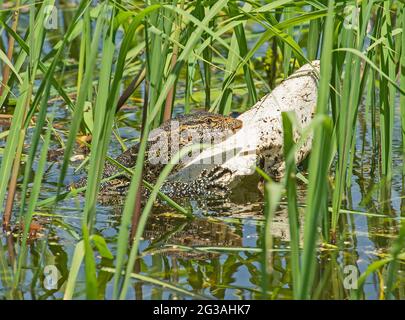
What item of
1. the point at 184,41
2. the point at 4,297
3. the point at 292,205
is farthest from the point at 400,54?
the point at 4,297

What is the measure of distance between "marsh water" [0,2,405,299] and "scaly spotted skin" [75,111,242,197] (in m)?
0.18

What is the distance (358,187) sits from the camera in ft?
16.4

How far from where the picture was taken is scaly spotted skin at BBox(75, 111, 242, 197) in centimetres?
499

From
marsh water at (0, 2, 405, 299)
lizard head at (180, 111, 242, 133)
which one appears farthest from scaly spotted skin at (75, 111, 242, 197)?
marsh water at (0, 2, 405, 299)

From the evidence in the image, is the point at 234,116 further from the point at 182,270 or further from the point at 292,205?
the point at 292,205

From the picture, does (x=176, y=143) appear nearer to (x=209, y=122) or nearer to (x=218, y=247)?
(x=209, y=122)

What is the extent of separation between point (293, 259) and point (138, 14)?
1.12 m

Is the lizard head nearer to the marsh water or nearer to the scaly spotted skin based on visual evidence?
the scaly spotted skin

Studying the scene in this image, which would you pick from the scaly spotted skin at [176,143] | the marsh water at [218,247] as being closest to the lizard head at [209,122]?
the scaly spotted skin at [176,143]

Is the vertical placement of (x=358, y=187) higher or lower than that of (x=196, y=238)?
higher

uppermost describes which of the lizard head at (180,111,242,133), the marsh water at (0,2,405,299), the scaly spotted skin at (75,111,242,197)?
the lizard head at (180,111,242,133)

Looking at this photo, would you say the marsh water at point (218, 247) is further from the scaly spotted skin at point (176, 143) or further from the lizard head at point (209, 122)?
the lizard head at point (209, 122)

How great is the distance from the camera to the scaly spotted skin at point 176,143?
4.99m
